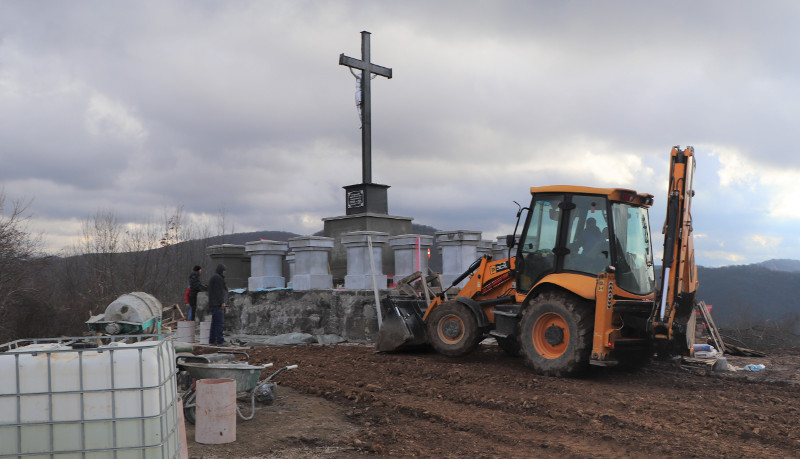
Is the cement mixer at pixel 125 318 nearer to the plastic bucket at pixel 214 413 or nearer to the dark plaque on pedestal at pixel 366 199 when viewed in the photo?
the plastic bucket at pixel 214 413

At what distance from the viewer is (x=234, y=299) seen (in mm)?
14945

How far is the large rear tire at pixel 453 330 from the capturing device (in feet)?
32.5

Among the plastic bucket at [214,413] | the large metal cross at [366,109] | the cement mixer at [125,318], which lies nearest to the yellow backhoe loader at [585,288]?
the cement mixer at [125,318]

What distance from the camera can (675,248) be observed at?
7.81m

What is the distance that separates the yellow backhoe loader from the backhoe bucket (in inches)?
14.0

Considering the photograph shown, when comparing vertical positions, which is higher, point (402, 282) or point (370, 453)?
point (402, 282)

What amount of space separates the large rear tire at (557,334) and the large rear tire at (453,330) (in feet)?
3.87

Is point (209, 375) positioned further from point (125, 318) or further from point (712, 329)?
point (712, 329)

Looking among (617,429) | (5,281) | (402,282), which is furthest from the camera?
(5,281)

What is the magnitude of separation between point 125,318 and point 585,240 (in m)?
6.19

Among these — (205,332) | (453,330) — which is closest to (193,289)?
(205,332)

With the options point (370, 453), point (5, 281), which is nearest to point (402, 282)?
point (370, 453)

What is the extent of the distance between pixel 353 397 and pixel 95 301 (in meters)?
20.8

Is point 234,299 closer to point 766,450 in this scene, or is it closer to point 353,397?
point 353,397
